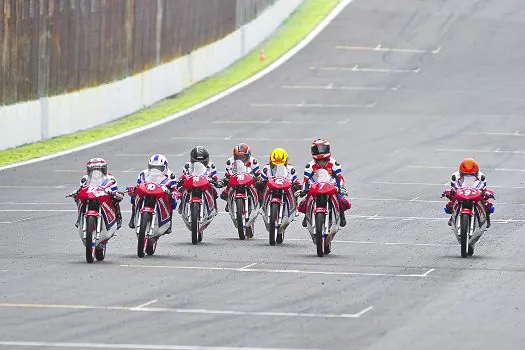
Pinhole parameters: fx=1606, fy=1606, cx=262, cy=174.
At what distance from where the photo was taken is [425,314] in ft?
61.7

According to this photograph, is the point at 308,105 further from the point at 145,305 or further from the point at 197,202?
the point at 145,305

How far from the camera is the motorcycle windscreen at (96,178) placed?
79.0ft

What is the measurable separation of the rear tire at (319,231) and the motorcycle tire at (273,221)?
1669mm

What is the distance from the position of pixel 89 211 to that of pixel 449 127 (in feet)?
93.3

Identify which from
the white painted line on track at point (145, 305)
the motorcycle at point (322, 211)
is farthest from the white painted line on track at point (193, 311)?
the motorcycle at point (322, 211)

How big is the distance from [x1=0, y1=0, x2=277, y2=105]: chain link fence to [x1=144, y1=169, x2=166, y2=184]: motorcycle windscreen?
19.2 m

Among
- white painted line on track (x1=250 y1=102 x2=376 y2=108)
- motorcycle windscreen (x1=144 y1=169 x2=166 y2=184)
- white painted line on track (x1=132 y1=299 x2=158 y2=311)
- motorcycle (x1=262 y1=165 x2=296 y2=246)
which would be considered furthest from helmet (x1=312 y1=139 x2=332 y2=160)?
white painted line on track (x1=250 y1=102 x2=376 y2=108)

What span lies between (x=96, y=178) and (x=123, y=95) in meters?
28.5

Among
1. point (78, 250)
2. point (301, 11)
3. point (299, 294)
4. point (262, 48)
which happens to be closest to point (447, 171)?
point (78, 250)

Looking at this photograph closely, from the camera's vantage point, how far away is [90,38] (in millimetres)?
50344

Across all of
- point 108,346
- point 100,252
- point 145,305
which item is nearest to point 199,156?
point 100,252

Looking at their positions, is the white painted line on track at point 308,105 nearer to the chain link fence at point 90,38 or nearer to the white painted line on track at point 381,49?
the chain link fence at point 90,38

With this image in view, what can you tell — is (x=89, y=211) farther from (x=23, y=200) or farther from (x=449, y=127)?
(x=449, y=127)

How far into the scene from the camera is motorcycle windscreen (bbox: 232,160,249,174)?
28.0 meters
